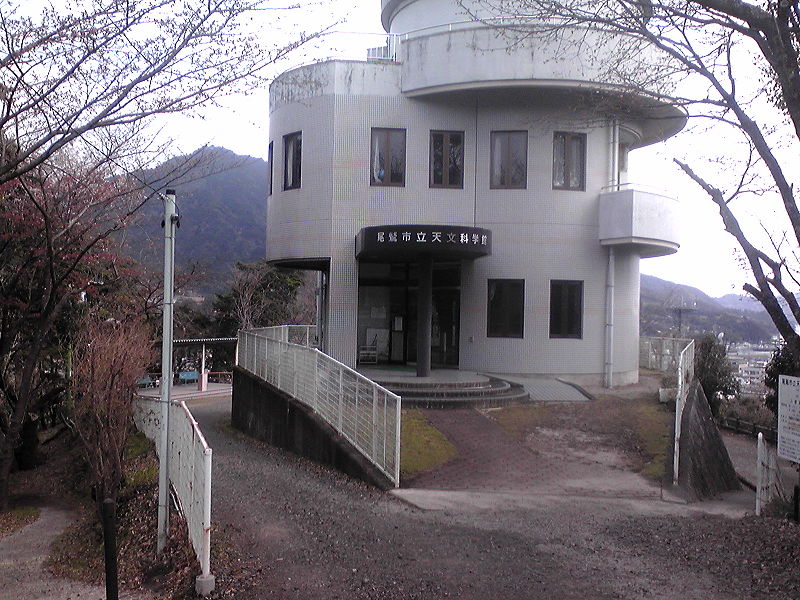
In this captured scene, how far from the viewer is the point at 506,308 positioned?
1886 centimetres

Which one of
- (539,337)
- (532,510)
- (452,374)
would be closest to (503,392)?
(452,374)

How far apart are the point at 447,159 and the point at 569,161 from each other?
3.23 meters

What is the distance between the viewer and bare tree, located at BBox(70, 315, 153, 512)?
1139 cm

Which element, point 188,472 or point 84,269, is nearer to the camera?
point 188,472

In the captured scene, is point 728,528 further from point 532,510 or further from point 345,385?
point 345,385

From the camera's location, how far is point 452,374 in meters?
17.5

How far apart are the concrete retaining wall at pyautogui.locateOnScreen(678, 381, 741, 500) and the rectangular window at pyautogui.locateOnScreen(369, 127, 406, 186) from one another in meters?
9.14

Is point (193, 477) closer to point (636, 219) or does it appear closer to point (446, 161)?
point (446, 161)

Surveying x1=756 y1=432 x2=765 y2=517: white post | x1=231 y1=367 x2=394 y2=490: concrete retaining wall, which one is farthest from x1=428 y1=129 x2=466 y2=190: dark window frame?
x1=756 y1=432 x2=765 y2=517: white post

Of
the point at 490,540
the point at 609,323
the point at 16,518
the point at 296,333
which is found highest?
the point at 609,323

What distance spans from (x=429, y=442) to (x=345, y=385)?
73.9 inches

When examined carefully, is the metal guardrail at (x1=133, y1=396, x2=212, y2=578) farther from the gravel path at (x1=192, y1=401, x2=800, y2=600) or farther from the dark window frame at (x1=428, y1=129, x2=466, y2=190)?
the dark window frame at (x1=428, y1=129, x2=466, y2=190)

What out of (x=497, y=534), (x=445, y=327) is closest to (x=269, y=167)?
(x=445, y=327)

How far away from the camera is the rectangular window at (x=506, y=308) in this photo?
1877cm
